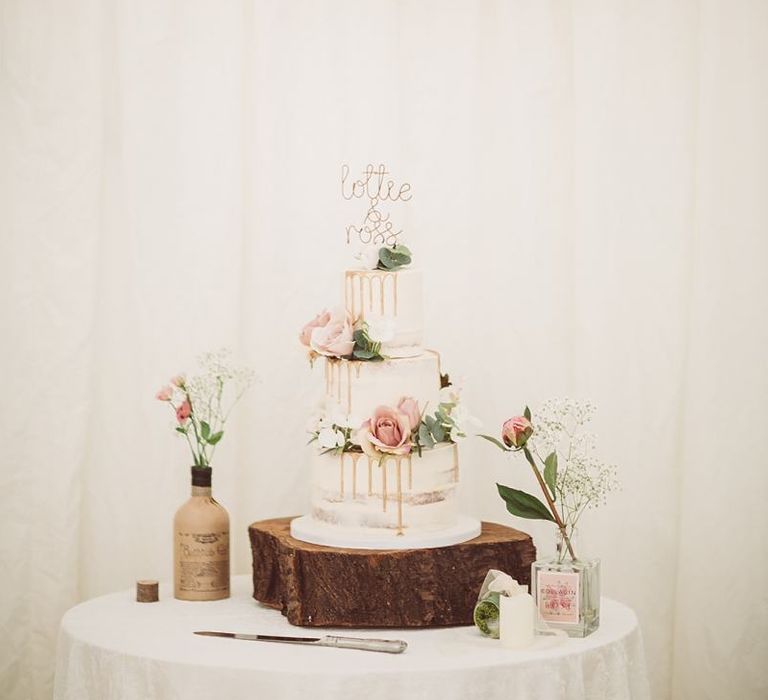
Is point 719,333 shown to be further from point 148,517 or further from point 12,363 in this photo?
point 12,363

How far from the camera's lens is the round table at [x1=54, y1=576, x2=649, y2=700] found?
1935 millimetres

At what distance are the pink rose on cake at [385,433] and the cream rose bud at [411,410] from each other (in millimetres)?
19

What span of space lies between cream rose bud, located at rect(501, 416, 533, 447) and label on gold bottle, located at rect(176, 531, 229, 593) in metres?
0.64

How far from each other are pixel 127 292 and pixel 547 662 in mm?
1392

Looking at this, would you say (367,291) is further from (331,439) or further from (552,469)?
(552,469)

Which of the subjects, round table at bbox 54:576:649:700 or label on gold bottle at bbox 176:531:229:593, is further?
label on gold bottle at bbox 176:531:229:593

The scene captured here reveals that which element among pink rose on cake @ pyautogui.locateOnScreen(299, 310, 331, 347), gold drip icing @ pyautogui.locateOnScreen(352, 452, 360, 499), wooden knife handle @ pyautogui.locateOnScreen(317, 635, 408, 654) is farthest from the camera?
pink rose on cake @ pyautogui.locateOnScreen(299, 310, 331, 347)

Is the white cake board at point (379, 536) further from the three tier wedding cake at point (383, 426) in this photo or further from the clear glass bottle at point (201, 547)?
the clear glass bottle at point (201, 547)

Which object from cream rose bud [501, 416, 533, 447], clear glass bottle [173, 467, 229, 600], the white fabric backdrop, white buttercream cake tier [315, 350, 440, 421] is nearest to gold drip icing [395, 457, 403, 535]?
white buttercream cake tier [315, 350, 440, 421]

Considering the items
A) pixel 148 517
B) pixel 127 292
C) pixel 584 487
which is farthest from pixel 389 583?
pixel 127 292

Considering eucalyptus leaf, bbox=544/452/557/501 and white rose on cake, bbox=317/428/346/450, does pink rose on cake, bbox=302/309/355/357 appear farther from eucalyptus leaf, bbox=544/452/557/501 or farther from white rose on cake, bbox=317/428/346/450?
eucalyptus leaf, bbox=544/452/557/501

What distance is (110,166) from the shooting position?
287cm

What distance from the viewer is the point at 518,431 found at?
2184mm

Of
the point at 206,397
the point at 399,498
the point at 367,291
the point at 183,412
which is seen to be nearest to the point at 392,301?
the point at 367,291
